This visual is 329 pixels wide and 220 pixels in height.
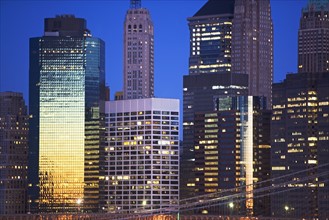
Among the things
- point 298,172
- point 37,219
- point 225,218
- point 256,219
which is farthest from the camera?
point 298,172

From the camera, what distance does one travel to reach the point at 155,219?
172 m

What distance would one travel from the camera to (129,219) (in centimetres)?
17925

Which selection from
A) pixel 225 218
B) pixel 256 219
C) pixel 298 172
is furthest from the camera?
pixel 298 172

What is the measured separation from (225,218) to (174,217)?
9092 millimetres

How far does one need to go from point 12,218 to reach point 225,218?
35.1 meters

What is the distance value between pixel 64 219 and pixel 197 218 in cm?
2112

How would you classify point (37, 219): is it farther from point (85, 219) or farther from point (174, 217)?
point (174, 217)

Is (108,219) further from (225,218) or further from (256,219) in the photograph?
(256,219)

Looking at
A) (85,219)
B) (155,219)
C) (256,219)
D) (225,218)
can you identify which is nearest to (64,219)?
(85,219)

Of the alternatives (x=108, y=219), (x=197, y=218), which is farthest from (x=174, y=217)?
(x=108, y=219)

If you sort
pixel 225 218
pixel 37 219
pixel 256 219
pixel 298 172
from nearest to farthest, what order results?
pixel 256 219, pixel 225 218, pixel 37 219, pixel 298 172

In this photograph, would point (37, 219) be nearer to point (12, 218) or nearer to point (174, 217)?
point (12, 218)

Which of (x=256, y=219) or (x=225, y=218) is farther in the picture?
(x=225, y=218)

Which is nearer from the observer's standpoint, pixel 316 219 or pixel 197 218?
pixel 197 218
